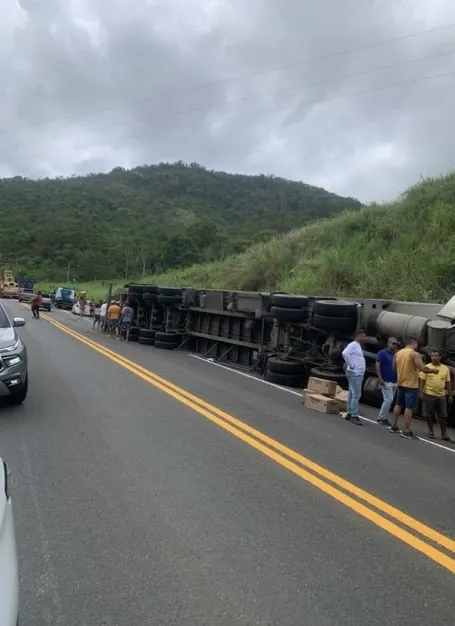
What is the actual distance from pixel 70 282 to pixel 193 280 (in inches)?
2326

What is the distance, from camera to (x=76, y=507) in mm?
4699

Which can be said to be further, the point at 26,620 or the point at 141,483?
the point at 141,483

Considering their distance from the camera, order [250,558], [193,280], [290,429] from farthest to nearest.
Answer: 1. [193,280]
2. [290,429]
3. [250,558]

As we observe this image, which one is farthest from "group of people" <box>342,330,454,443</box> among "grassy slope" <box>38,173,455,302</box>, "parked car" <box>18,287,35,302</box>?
"parked car" <box>18,287,35,302</box>

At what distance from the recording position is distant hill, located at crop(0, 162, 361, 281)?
84.6m

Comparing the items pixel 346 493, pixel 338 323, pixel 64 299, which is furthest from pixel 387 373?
pixel 64 299

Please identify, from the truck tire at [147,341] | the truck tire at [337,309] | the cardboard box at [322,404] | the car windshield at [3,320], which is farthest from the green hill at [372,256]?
the car windshield at [3,320]

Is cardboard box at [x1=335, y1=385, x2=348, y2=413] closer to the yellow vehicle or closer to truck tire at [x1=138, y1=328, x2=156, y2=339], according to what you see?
truck tire at [x1=138, y1=328, x2=156, y2=339]

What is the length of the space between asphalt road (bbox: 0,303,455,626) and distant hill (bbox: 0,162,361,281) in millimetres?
66079

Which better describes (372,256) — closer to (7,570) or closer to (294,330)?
(294,330)

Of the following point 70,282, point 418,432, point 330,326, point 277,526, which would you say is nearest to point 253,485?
point 277,526

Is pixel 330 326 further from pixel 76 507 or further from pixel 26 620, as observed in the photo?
pixel 26 620

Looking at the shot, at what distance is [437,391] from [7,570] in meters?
8.12

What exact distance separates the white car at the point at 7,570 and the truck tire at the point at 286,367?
34.9ft
